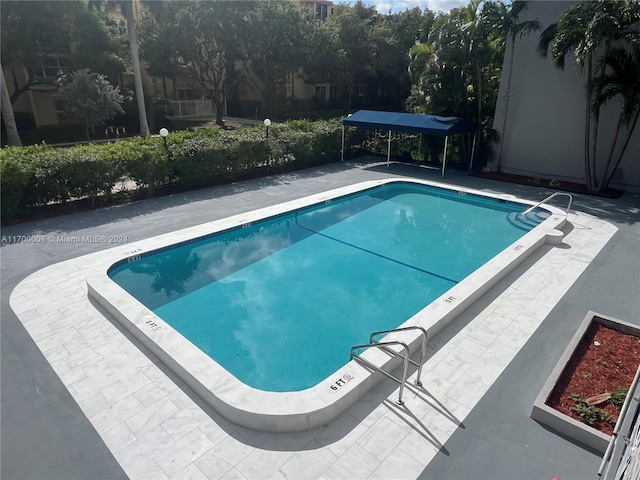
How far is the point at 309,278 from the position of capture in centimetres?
934

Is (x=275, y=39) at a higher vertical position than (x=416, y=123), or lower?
higher

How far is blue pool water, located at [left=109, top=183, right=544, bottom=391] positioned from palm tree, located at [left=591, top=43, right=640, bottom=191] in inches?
179

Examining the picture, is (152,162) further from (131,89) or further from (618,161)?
(131,89)

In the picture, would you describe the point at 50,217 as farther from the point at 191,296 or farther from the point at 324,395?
the point at 324,395

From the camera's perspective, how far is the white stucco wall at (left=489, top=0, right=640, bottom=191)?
50.0 ft

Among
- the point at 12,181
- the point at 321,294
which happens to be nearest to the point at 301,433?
the point at 321,294

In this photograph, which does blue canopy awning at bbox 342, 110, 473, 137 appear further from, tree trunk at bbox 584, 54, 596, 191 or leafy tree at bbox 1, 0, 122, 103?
leafy tree at bbox 1, 0, 122, 103

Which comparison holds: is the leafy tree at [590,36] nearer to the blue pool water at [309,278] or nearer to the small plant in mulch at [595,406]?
the blue pool water at [309,278]

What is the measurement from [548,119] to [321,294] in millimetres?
13417

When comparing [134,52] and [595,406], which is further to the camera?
[134,52]

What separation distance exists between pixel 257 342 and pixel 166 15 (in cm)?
2894

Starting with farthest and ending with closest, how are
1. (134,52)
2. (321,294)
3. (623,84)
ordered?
(134,52) → (623,84) → (321,294)

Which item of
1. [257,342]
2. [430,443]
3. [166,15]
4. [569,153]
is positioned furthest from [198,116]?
[430,443]

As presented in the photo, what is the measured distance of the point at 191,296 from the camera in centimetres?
853
